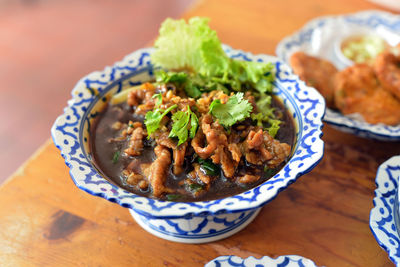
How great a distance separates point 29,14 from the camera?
7.48 meters

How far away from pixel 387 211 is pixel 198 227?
109 centimetres

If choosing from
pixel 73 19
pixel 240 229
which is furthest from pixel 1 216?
pixel 73 19

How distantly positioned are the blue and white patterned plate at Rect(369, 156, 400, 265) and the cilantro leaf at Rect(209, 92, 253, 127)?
904mm

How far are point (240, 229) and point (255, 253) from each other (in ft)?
0.59

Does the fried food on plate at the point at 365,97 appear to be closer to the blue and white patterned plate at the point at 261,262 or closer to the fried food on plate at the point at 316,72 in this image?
the fried food on plate at the point at 316,72

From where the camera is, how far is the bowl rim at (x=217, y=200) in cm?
190

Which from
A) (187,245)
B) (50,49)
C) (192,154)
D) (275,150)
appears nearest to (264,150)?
(275,150)

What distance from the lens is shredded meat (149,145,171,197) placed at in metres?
2.15

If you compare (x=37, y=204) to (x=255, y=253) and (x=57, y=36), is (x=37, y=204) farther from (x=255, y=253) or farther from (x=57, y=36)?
(x=57, y=36)

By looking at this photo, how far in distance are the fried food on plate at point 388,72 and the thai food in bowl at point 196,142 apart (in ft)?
3.13

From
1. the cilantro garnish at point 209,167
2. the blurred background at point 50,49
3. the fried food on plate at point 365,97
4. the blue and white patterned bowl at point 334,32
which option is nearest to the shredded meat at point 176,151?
the cilantro garnish at point 209,167

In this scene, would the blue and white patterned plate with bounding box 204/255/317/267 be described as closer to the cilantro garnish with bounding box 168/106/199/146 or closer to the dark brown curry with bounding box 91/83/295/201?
the dark brown curry with bounding box 91/83/295/201

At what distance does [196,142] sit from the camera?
2.28m

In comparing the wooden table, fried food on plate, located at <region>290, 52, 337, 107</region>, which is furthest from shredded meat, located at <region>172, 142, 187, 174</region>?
fried food on plate, located at <region>290, 52, 337, 107</region>
